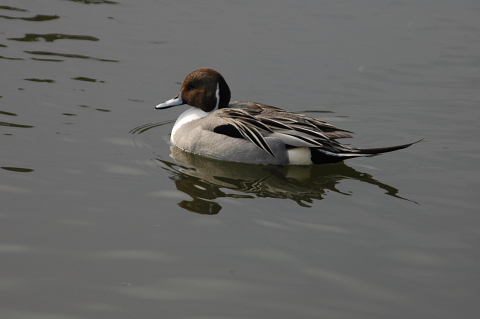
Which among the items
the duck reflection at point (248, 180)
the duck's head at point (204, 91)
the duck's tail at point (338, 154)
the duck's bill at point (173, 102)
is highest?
the duck's head at point (204, 91)

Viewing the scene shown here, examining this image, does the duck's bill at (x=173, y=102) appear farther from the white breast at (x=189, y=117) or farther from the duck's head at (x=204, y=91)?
the white breast at (x=189, y=117)

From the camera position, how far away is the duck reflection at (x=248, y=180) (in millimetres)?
6055

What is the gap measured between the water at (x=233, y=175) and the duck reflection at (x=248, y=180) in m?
0.03

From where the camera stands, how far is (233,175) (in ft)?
22.1

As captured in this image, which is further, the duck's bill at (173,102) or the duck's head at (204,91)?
the duck's bill at (173,102)

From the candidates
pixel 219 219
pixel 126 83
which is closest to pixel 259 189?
pixel 219 219

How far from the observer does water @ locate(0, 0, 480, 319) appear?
171 inches

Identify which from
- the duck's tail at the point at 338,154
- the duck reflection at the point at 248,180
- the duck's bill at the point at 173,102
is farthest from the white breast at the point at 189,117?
the duck's tail at the point at 338,154

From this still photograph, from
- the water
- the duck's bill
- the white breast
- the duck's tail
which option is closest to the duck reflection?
the water

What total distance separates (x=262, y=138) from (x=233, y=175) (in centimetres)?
58

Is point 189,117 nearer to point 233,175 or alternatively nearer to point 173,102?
point 173,102

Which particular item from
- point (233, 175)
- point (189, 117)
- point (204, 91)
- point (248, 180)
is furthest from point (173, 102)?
point (248, 180)

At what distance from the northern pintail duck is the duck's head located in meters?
0.27

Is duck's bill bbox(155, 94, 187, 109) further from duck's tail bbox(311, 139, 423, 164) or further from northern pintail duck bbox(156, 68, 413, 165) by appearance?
duck's tail bbox(311, 139, 423, 164)
